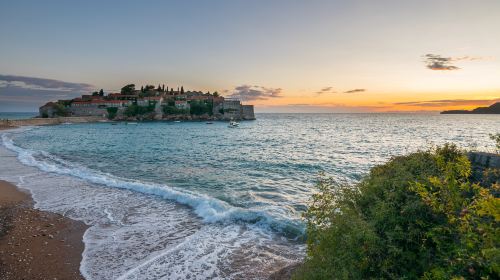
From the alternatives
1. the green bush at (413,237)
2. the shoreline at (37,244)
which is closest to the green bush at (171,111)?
the shoreline at (37,244)

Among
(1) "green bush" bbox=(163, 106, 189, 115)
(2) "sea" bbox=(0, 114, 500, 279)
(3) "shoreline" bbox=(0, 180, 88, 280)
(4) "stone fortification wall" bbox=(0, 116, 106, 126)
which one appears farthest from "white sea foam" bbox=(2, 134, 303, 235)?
(1) "green bush" bbox=(163, 106, 189, 115)

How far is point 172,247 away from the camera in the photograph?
31.9ft

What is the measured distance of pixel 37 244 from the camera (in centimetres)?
970

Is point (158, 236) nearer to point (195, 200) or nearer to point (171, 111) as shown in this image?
point (195, 200)

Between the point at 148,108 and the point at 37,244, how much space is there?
452ft

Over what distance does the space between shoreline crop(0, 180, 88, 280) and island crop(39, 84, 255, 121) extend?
12961cm

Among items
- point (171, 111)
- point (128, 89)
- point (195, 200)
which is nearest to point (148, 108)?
point (171, 111)

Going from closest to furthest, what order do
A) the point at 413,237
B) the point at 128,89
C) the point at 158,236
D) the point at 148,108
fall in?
1. the point at 413,237
2. the point at 158,236
3. the point at 148,108
4. the point at 128,89

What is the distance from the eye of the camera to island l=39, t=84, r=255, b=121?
13725 centimetres

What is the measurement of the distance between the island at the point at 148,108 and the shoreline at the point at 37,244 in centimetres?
12961

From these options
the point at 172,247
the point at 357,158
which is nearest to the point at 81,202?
the point at 172,247

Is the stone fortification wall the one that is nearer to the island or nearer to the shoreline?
the island

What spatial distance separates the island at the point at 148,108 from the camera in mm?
137250

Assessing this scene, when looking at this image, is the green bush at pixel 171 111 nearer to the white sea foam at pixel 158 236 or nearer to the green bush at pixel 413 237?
the white sea foam at pixel 158 236
